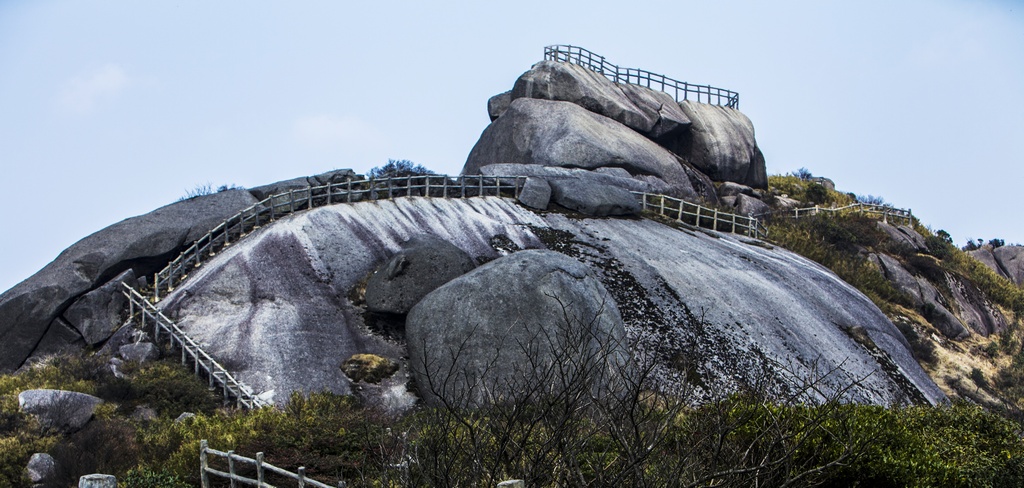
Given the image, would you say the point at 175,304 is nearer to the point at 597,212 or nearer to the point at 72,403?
the point at 72,403

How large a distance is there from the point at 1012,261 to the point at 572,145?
30.4 meters

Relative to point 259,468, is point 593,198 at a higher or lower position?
higher

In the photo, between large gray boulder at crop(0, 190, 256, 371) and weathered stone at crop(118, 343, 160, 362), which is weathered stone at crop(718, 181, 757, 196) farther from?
weathered stone at crop(118, 343, 160, 362)

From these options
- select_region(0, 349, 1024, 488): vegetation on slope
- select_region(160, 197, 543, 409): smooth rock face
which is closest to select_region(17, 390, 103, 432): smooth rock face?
select_region(0, 349, 1024, 488): vegetation on slope

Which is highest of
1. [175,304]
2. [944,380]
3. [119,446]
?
[175,304]

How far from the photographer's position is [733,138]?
190 ft

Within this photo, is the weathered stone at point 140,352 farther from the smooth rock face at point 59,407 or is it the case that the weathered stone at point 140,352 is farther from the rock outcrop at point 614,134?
the rock outcrop at point 614,134

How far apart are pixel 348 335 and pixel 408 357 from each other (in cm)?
175

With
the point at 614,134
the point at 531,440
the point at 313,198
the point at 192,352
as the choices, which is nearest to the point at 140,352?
the point at 192,352

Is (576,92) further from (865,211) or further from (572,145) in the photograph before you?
(865,211)

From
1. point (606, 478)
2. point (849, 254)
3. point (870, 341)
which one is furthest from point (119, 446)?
point (849, 254)

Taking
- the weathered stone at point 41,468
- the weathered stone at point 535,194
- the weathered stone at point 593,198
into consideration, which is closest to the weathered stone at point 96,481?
the weathered stone at point 41,468

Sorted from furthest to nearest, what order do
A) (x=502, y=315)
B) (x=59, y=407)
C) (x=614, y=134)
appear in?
(x=614, y=134) < (x=502, y=315) < (x=59, y=407)

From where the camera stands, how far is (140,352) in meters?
27.1
